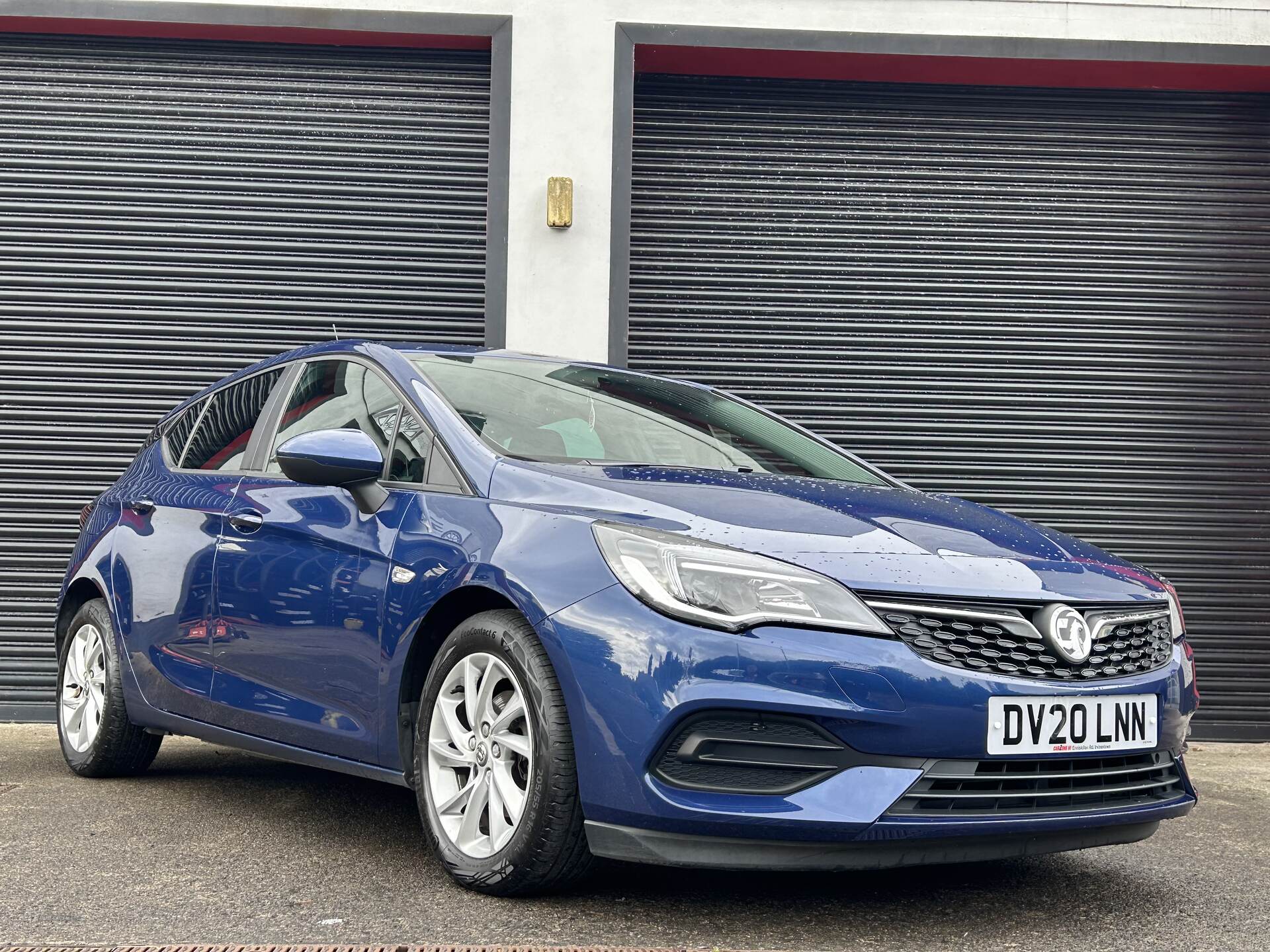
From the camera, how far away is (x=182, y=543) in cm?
459

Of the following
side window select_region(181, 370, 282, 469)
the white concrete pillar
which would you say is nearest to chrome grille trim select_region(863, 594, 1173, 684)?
side window select_region(181, 370, 282, 469)

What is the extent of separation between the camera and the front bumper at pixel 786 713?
9.35 ft

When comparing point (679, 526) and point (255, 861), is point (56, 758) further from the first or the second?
point (679, 526)

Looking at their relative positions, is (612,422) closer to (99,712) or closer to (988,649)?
(988,649)

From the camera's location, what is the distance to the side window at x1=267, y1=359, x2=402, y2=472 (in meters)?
4.02

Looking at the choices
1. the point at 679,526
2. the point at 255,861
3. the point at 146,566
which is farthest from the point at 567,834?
the point at 146,566

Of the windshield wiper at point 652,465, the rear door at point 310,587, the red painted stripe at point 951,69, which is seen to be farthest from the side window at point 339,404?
the red painted stripe at point 951,69

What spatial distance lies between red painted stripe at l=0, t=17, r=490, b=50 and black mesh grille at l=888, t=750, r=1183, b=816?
5918 millimetres

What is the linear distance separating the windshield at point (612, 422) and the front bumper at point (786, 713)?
2.99 ft

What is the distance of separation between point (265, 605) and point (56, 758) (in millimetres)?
2497

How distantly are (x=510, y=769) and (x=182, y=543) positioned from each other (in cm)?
189

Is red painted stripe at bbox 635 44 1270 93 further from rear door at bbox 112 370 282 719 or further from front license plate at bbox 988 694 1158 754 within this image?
front license plate at bbox 988 694 1158 754

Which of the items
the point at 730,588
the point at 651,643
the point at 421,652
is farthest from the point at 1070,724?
the point at 421,652

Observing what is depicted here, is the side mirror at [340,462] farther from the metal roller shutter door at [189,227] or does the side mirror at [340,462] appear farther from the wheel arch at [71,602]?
the metal roller shutter door at [189,227]
